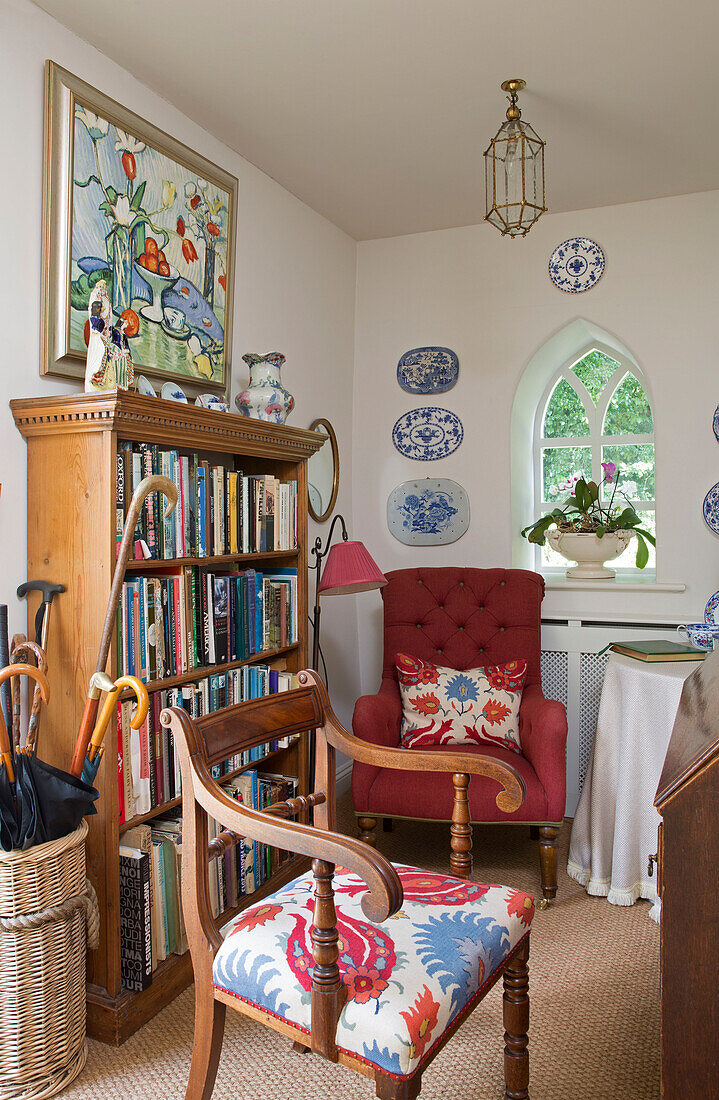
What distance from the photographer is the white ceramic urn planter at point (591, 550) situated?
3316 mm

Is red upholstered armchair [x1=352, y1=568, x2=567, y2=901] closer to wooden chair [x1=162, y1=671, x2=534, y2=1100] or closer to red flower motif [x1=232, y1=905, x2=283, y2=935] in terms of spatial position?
wooden chair [x1=162, y1=671, x2=534, y2=1100]

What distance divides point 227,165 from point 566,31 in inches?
47.2

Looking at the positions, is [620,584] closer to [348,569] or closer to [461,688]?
[461,688]


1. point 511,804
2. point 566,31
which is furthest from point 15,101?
point 511,804

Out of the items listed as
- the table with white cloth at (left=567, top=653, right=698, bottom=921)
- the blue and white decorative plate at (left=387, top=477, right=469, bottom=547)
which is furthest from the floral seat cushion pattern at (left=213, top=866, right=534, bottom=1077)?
the blue and white decorative plate at (left=387, top=477, right=469, bottom=547)

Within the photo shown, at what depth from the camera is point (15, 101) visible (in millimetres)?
1912

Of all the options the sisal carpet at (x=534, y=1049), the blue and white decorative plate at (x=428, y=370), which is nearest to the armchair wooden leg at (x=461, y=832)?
the sisal carpet at (x=534, y=1049)

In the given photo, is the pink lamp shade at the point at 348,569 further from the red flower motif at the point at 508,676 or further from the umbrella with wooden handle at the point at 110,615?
the umbrella with wooden handle at the point at 110,615

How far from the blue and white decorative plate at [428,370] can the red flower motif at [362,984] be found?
9.16 ft

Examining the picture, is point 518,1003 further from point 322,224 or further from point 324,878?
point 322,224

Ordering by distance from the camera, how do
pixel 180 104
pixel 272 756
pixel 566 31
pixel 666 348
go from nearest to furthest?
pixel 566 31 < pixel 180 104 < pixel 272 756 < pixel 666 348

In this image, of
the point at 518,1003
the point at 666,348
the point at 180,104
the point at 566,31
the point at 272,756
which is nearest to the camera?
the point at 518,1003

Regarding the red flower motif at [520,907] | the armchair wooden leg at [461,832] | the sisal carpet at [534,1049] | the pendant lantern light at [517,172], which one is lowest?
the sisal carpet at [534,1049]

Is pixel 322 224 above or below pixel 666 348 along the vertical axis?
above
